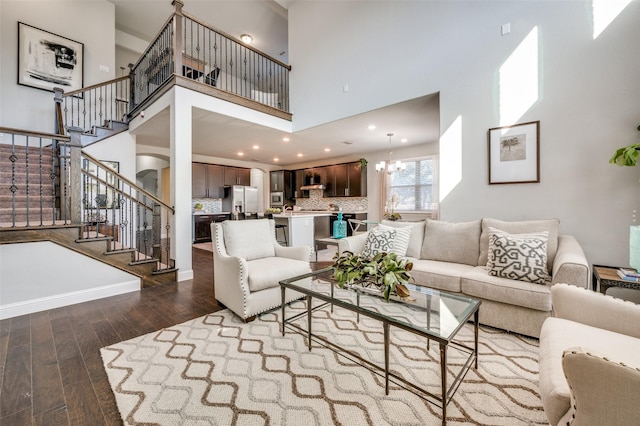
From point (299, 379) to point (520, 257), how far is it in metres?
1.99

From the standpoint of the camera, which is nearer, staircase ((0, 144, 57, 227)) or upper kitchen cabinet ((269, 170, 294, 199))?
staircase ((0, 144, 57, 227))

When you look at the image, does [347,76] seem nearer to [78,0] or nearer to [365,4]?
[365,4]

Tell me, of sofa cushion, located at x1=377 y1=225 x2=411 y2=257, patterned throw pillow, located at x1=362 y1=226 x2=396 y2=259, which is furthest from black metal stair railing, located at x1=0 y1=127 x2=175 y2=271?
sofa cushion, located at x1=377 y1=225 x2=411 y2=257

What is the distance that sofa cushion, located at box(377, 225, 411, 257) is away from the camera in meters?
2.95

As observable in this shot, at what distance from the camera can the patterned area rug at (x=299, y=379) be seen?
52.2 inches

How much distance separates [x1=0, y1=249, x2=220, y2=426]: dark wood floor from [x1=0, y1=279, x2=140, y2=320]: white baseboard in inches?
3.6

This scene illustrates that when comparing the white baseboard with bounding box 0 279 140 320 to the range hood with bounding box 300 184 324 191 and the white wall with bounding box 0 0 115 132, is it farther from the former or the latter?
the range hood with bounding box 300 184 324 191

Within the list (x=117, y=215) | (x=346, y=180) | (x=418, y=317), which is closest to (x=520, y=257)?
(x=418, y=317)

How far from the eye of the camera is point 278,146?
6.62 m

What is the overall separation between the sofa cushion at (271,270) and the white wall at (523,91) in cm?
208

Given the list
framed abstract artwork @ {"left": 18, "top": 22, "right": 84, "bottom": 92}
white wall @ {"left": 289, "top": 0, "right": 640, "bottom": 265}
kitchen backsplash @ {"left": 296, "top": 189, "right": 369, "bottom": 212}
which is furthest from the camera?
kitchen backsplash @ {"left": 296, "top": 189, "right": 369, "bottom": 212}

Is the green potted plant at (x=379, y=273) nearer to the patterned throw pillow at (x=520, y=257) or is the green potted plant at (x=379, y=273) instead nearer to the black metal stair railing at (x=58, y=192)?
the patterned throw pillow at (x=520, y=257)

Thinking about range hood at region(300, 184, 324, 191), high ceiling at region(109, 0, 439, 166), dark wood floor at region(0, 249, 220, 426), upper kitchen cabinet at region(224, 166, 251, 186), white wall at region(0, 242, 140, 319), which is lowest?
dark wood floor at region(0, 249, 220, 426)

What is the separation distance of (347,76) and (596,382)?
4687mm
